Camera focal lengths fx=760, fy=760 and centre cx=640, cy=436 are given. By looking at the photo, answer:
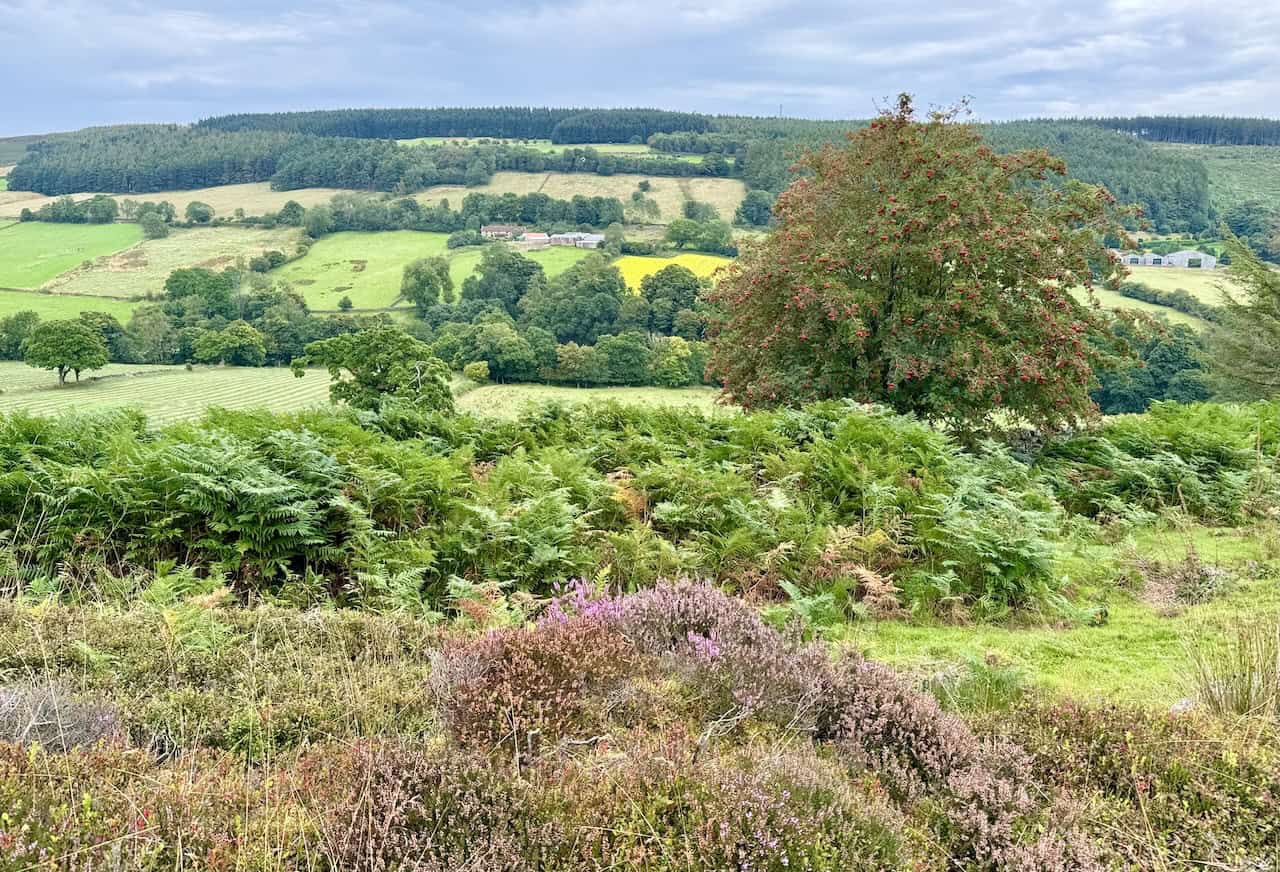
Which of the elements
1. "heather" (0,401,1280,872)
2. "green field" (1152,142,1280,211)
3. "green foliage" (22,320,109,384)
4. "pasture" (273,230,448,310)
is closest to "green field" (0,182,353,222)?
"pasture" (273,230,448,310)

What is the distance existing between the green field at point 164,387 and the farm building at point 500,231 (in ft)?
161

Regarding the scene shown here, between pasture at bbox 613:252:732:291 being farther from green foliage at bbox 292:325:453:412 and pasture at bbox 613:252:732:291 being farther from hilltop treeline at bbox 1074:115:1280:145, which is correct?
hilltop treeline at bbox 1074:115:1280:145

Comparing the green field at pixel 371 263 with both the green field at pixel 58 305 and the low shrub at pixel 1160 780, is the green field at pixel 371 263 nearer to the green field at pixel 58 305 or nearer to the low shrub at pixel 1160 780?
the green field at pixel 58 305

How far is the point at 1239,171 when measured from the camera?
411ft

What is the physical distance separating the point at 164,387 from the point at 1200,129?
603 ft

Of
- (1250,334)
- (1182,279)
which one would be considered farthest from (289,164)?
(1250,334)

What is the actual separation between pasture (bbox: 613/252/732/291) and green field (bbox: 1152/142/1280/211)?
72.4 meters

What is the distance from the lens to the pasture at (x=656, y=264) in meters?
90.7

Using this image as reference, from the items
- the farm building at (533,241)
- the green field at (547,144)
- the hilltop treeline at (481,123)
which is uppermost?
the hilltop treeline at (481,123)

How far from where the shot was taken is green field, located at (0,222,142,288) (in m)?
90.7

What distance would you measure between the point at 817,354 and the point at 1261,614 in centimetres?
933

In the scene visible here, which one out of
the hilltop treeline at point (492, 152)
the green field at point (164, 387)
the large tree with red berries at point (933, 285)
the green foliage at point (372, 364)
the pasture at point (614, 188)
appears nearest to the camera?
the large tree with red berries at point (933, 285)

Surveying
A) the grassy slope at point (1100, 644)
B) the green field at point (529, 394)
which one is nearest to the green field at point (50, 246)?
the green field at point (529, 394)

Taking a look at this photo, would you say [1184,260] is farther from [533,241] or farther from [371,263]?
[371,263]
